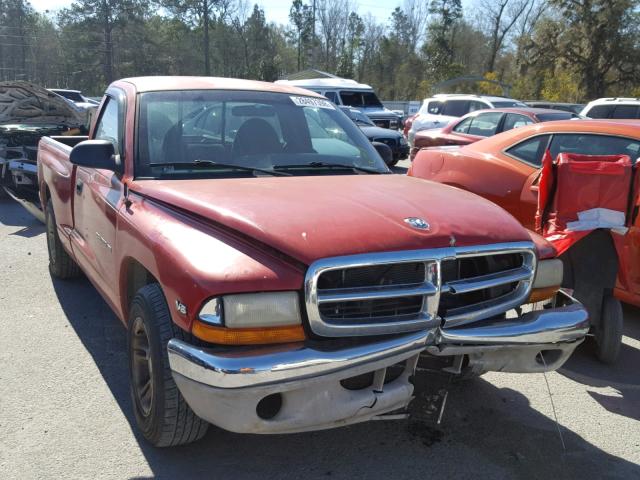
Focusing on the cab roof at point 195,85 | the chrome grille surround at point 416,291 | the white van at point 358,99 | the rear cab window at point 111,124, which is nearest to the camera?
the chrome grille surround at point 416,291

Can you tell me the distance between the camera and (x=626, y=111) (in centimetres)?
1335

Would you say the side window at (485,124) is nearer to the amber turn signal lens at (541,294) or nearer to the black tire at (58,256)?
the black tire at (58,256)

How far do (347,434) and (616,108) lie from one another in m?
12.9

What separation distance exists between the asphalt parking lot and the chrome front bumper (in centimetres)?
37

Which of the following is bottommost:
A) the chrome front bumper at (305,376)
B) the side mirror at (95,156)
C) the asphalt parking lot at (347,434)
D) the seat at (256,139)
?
the asphalt parking lot at (347,434)

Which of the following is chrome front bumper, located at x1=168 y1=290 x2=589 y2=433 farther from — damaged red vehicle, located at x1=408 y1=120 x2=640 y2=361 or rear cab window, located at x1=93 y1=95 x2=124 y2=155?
damaged red vehicle, located at x1=408 y1=120 x2=640 y2=361

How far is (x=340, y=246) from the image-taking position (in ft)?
7.96

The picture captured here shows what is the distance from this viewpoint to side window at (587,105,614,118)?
13.6 m

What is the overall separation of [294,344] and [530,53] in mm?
43843

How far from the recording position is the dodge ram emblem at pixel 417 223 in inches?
104

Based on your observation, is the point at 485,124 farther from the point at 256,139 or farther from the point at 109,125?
the point at 109,125

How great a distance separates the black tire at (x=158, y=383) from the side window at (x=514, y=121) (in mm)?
8256

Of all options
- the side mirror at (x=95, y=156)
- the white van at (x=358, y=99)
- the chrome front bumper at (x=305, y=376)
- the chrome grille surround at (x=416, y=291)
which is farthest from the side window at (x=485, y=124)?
the chrome front bumper at (x=305, y=376)

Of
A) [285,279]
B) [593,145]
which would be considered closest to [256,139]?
[285,279]
